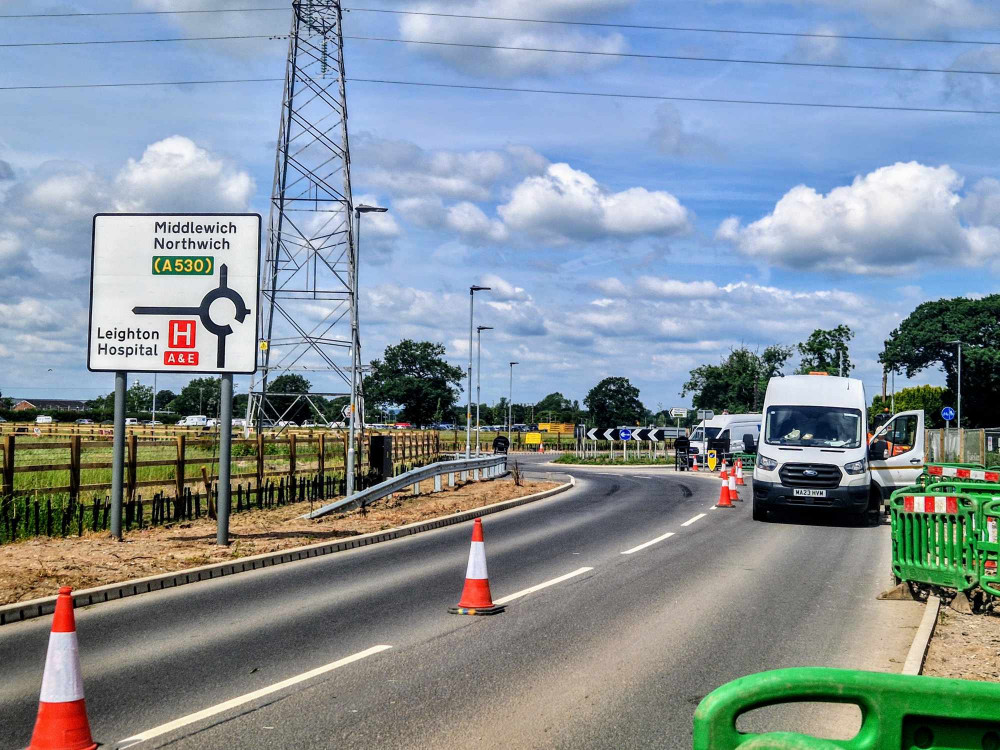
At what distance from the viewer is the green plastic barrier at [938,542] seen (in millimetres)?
9453

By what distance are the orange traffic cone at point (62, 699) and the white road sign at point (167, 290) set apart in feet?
31.4

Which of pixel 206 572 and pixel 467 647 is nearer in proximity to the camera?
pixel 467 647

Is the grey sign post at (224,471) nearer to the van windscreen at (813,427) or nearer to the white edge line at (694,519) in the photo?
the white edge line at (694,519)

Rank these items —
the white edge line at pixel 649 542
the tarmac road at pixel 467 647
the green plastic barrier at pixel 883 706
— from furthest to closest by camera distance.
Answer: the white edge line at pixel 649 542
the tarmac road at pixel 467 647
the green plastic barrier at pixel 883 706

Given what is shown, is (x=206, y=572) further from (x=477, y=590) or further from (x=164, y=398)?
(x=164, y=398)

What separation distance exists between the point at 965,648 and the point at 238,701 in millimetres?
5688

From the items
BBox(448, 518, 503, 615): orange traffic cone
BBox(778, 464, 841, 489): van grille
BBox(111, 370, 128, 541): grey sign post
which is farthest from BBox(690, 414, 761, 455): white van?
BBox(448, 518, 503, 615): orange traffic cone

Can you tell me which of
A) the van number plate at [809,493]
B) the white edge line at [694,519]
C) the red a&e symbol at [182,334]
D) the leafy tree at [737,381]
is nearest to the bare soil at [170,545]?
the red a&e symbol at [182,334]

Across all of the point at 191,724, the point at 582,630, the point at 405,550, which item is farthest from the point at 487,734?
the point at 405,550

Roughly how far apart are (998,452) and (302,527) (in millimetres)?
26630

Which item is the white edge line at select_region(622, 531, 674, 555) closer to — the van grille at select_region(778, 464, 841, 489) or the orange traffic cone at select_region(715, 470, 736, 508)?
the van grille at select_region(778, 464, 841, 489)

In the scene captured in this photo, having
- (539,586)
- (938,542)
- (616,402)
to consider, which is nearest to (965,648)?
(938,542)

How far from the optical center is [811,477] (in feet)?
61.0

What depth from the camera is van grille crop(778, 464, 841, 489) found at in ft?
60.6
